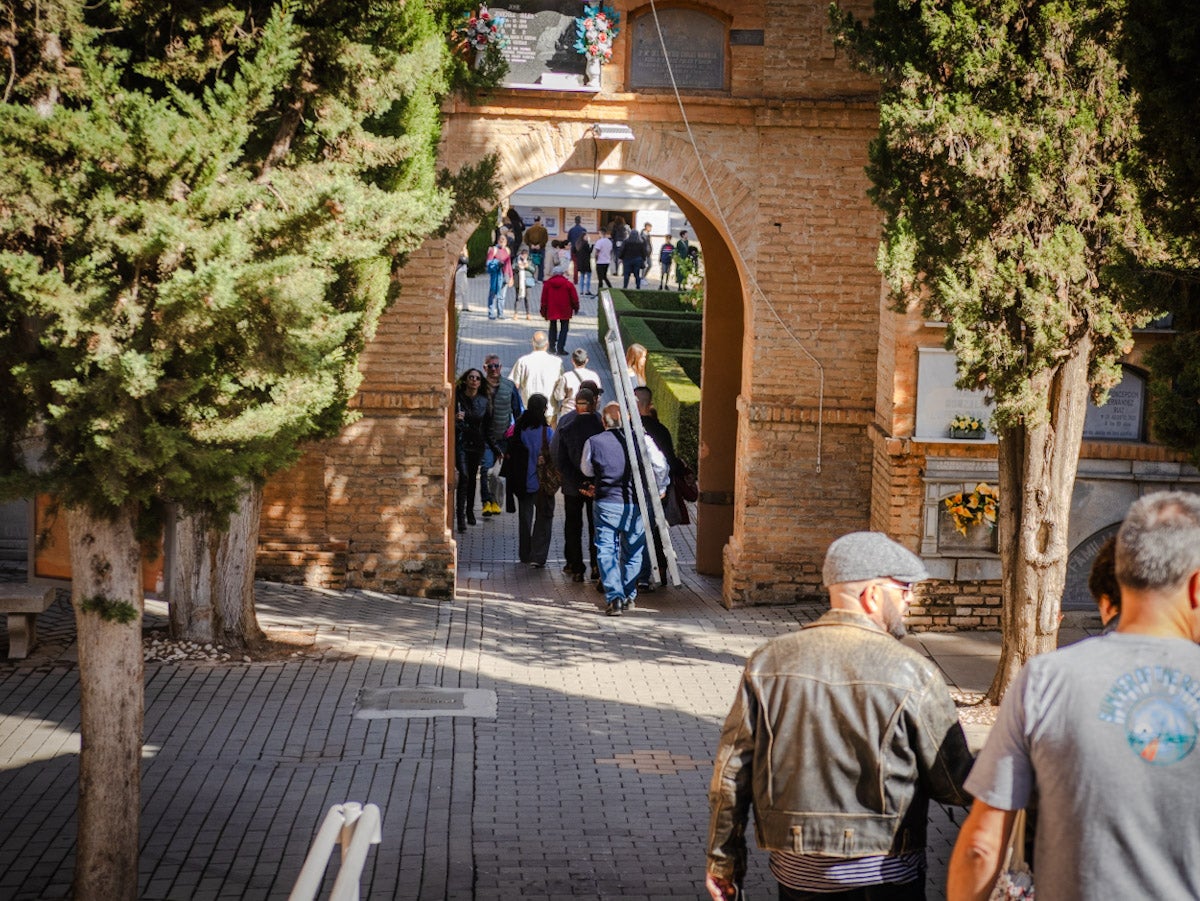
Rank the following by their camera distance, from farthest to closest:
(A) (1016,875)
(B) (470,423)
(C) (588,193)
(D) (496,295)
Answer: (D) (496,295), (C) (588,193), (B) (470,423), (A) (1016,875)

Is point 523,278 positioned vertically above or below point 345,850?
above

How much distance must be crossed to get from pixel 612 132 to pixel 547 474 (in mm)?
3542

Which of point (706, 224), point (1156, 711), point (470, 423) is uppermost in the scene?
point (706, 224)

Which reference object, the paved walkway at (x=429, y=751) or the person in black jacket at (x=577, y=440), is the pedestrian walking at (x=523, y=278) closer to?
the person in black jacket at (x=577, y=440)

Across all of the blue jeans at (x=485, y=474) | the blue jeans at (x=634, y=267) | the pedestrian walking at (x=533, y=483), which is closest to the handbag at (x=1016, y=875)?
the pedestrian walking at (x=533, y=483)

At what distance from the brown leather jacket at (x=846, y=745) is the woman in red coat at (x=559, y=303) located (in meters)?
21.6

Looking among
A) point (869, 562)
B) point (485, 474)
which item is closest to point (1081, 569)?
point (485, 474)

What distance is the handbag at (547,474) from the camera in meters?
14.2

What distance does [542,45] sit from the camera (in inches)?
479

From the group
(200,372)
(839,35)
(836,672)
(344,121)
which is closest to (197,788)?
(200,372)

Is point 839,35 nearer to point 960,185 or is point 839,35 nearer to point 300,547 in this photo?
point 960,185

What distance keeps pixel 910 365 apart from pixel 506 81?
13.1ft

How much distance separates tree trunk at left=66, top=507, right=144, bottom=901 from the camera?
5902mm

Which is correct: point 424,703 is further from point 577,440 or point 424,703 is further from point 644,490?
point 644,490
